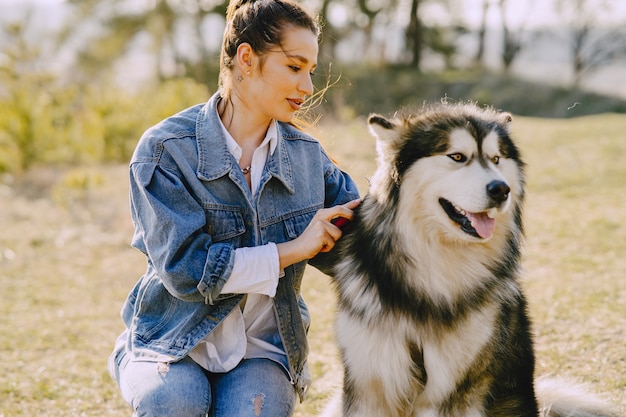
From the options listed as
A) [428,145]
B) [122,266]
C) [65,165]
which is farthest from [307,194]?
[65,165]

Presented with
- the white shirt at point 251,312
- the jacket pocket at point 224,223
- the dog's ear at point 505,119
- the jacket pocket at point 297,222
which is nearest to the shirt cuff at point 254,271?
the white shirt at point 251,312

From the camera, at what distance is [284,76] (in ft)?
8.02

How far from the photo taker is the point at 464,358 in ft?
7.57

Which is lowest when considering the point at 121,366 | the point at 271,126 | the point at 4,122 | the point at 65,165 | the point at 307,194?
the point at 65,165

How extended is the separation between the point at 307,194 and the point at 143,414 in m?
1.07

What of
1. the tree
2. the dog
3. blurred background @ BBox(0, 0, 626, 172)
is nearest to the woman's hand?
the dog

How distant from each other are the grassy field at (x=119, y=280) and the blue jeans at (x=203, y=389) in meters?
1.00

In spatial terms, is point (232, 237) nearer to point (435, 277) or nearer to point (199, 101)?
point (435, 277)

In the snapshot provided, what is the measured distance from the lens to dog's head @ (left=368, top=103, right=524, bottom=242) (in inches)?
87.0

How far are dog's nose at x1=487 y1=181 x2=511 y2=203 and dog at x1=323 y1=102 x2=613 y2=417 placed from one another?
3.1 inches

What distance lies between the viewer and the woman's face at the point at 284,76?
2.42m

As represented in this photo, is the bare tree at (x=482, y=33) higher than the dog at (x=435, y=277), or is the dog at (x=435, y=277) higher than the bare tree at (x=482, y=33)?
the bare tree at (x=482, y=33)

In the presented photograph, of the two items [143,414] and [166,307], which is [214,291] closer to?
[166,307]

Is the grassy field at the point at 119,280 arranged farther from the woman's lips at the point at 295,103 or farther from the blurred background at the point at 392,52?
the blurred background at the point at 392,52
